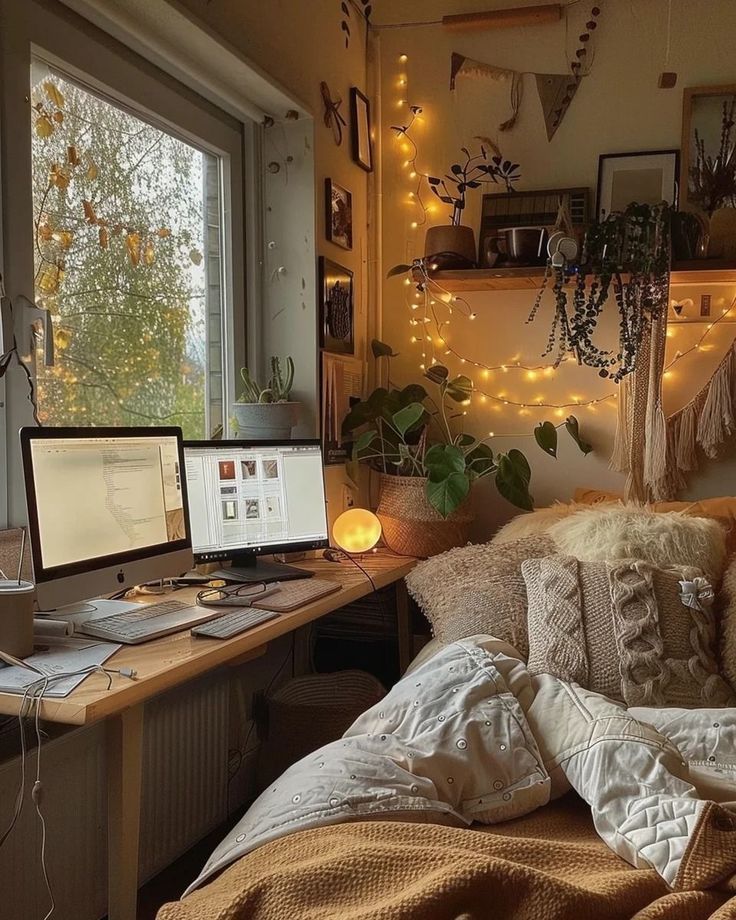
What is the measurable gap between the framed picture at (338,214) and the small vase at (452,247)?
0.93 ft

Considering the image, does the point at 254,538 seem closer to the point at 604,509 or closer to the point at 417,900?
the point at 604,509

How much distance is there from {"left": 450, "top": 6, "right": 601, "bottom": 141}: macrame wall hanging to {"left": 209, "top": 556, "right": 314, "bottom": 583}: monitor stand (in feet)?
5.53

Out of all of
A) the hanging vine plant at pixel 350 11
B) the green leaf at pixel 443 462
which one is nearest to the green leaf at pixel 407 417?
the green leaf at pixel 443 462

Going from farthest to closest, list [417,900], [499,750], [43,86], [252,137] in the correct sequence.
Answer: [252,137] → [43,86] → [499,750] → [417,900]

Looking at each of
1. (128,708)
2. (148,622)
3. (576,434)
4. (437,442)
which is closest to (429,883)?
(128,708)

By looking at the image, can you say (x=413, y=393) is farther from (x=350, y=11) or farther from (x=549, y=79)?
(x=350, y=11)

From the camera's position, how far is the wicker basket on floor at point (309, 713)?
7.79 feet

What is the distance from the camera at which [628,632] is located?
1.82 m

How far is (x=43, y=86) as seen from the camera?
191cm

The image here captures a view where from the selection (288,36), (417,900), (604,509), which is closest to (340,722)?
(604,509)

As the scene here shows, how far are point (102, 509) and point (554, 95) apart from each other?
6.84 ft

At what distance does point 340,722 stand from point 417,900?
4.66 ft

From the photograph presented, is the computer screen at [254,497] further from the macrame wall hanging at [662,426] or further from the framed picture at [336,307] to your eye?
the macrame wall hanging at [662,426]

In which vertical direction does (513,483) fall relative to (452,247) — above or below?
below
